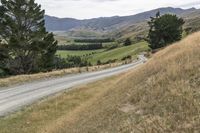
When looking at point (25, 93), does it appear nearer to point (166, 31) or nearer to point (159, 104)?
point (159, 104)

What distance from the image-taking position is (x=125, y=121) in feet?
37.5

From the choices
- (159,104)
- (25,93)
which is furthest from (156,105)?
(25,93)

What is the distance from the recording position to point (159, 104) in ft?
38.0

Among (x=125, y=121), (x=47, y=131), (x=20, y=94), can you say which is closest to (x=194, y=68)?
(x=125, y=121)

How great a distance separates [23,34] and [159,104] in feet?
199

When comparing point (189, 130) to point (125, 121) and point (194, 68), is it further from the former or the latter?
point (194, 68)

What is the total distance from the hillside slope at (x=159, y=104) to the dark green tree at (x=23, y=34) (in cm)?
5474

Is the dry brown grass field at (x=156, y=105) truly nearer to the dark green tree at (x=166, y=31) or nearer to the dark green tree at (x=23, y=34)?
the dark green tree at (x=23, y=34)

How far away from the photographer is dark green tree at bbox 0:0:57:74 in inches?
2712

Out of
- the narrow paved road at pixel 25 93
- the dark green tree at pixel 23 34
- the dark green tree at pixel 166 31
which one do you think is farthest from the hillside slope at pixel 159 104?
the dark green tree at pixel 166 31

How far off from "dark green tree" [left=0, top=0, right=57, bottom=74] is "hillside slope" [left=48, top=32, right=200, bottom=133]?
54.7m

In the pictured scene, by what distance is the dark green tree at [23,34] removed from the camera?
68875mm

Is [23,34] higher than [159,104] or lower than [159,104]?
lower

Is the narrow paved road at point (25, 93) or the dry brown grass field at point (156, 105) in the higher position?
the dry brown grass field at point (156, 105)
